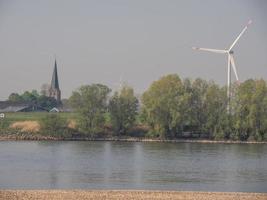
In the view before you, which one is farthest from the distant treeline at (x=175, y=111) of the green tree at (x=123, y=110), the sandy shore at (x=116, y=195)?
the sandy shore at (x=116, y=195)

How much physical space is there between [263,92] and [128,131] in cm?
1338

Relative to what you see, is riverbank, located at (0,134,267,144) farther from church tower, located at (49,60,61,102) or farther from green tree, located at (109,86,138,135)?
church tower, located at (49,60,61,102)

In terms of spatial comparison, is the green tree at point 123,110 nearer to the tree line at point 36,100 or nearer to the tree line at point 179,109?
the tree line at point 179,109

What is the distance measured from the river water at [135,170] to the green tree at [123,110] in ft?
69.7

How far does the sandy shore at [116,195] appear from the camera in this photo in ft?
80.3

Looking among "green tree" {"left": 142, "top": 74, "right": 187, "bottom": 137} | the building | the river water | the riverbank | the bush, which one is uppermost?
the building

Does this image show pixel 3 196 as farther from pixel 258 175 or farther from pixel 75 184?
pixel 258 175

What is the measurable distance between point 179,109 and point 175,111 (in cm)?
57

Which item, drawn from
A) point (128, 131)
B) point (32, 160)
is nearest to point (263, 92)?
point (128, 131)

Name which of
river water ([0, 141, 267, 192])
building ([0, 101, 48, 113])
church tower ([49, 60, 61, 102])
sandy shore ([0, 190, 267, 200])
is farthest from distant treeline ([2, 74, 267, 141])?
church tower ([49, 60, 61, 102])

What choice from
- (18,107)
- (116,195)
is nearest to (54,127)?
(116,195)

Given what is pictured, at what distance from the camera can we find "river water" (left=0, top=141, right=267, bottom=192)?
30.0m

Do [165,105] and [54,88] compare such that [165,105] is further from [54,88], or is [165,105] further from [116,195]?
[54,88]

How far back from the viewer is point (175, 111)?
2761 inches
